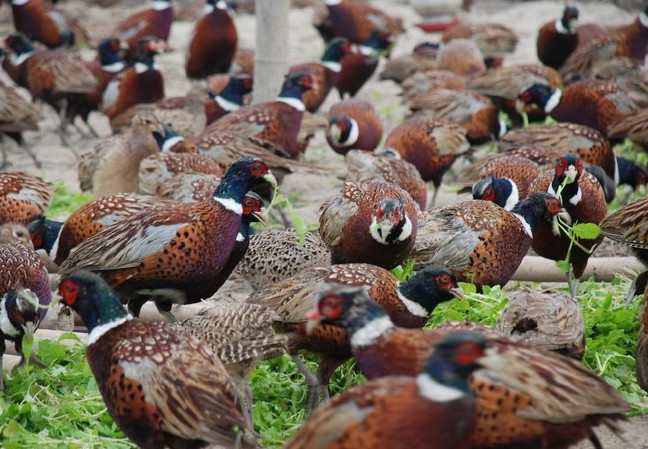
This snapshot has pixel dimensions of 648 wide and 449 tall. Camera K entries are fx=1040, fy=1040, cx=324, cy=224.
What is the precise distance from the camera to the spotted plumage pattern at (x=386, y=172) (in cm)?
743

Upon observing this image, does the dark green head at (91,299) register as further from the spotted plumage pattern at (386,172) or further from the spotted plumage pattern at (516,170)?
the spotted plumage pattern at (516,170)

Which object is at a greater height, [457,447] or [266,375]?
[457,447]

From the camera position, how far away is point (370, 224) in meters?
6.02

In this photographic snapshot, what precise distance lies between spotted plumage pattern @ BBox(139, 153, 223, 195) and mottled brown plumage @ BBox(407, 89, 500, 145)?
2.61 m

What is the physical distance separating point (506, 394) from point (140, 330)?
1.48 m

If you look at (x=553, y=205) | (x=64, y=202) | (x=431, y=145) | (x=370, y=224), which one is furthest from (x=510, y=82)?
(x=370, y=224)

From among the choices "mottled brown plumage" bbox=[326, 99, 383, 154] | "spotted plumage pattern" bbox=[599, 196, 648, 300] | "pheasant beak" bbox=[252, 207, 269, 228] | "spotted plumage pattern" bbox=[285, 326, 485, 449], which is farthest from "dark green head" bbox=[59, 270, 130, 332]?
"mottled brown plumage" bbox=[326, 99, 383, 154]

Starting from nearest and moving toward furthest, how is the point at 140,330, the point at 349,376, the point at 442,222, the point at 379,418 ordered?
the point at 379,418 < the point at 140,330 < the point at 349,376 < the point at 442,222

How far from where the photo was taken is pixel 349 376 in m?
5.28

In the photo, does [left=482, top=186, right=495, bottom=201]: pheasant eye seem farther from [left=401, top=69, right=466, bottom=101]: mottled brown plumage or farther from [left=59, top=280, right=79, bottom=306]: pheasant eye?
[left=401, top=69, right=466, bottom=101]: mottled brown plumage

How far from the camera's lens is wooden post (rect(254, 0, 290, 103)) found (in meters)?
9.55

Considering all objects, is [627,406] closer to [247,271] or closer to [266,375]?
[266,375]

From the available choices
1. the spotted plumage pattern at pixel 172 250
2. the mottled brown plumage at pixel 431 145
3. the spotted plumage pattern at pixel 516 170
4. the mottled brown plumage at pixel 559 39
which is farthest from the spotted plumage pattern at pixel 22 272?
the mottled brown plumage at pixel 559 39

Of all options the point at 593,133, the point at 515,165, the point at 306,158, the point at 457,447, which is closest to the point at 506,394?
the point at 457,447
